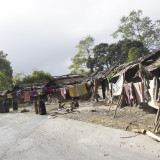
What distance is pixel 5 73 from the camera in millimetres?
33812

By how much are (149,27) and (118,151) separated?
3719cm

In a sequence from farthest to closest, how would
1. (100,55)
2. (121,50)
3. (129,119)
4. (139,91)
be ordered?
(100,55)
(121,50)
(139,91)
(129,119)

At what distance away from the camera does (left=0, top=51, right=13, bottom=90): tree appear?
98.0ft

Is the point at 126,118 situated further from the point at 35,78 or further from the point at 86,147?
the point at 35,78

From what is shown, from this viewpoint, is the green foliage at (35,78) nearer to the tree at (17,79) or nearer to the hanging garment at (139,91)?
the tree at (17,79)

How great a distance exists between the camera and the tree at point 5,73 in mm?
29859

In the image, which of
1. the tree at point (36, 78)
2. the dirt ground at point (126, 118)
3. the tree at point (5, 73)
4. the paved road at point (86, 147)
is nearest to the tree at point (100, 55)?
the tree at point (36, 78)

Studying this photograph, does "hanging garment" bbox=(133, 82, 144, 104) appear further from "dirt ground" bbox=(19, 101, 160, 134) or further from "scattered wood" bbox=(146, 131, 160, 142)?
"scattered wood" bbox=(146, 131, 160, 142)

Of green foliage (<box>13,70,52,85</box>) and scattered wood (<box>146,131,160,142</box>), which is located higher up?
green foliage (<box>13,70,52,85</box>)

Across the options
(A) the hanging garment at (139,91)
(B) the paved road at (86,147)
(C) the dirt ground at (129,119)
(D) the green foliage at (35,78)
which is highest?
(D) the green foliage at (35,78)

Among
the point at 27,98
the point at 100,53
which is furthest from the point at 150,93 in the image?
the point at 100,53

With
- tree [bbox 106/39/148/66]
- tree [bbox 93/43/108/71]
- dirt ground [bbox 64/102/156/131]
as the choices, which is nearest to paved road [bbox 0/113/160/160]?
dirt ground [bbox 64/102/156/131]

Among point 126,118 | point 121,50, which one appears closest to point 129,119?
point 126,118

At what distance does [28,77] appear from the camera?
4128 centimetres
